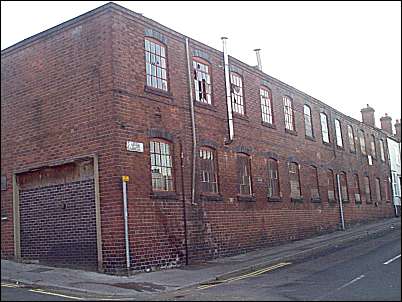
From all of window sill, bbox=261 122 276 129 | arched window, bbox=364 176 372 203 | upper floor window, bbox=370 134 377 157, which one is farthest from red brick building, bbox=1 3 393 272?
upper floor window, bbox=370 134 377 157

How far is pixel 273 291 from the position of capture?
36.2 feet

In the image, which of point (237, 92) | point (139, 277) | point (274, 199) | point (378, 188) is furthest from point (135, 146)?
point (378, 188)

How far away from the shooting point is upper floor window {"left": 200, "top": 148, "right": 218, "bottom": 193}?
17875mm

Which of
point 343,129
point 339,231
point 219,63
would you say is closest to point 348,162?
point 343,129

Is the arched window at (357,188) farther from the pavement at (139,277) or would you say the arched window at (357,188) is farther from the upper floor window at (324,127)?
the pavement at (139,277)

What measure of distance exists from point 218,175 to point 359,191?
16.9m

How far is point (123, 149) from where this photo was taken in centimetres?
1457

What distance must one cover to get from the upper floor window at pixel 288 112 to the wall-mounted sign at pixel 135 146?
11.0m

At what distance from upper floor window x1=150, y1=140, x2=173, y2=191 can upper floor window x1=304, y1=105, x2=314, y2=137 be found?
1213cm

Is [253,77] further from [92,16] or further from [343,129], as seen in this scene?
[343,129]

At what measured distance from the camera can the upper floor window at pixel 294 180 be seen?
24.0 m

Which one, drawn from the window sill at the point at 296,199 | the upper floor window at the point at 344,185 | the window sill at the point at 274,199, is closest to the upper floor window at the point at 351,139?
the upper floor window at the point at 344,185

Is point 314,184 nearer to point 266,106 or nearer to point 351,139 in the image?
point 266,106

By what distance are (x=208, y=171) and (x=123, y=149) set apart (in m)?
4.37
